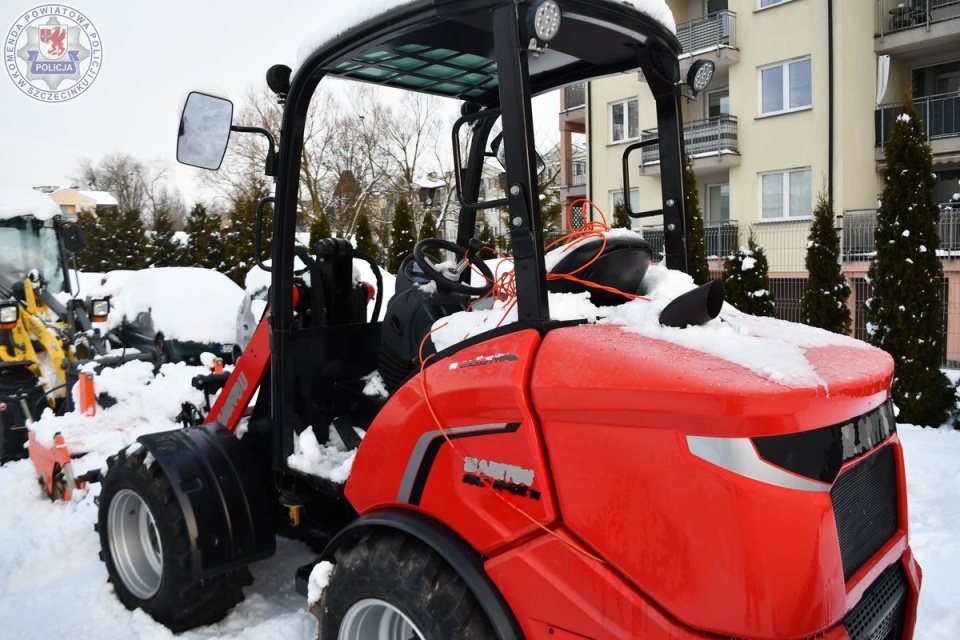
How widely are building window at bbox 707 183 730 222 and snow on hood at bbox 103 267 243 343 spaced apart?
13212 mm

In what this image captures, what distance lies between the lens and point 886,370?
2.00m

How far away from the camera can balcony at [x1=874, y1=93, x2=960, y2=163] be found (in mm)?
15250

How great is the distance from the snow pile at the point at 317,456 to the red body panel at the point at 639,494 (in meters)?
0.87

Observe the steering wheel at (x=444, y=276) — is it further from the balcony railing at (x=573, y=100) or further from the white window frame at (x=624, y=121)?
the balcony railing at (x=573, y=100)

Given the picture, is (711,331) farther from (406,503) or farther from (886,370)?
(406,503)

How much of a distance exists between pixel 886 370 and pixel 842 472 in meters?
0.41

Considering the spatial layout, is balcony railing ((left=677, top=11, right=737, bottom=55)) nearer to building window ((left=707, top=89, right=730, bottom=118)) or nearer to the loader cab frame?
building window ((left=707, top=89, right=730, bottom=118))

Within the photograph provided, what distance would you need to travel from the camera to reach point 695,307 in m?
1.89

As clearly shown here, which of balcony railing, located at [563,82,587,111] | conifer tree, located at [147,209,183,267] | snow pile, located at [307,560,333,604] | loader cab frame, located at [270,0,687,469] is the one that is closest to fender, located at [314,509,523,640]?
snow pile, located at [307,560,333,604]

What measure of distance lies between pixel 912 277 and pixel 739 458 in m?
7.74

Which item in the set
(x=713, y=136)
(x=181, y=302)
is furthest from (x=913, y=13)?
(x=181, y=302)

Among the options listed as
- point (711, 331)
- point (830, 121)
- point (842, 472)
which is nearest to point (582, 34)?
point (711, 331)

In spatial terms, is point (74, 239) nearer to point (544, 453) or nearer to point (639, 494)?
point (544, 453)

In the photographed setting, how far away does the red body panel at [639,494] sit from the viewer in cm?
156
